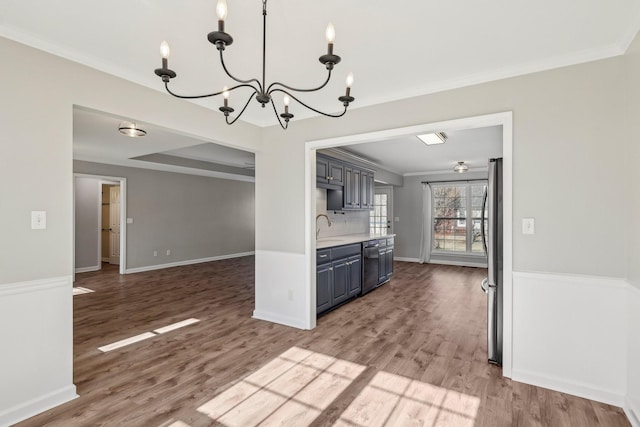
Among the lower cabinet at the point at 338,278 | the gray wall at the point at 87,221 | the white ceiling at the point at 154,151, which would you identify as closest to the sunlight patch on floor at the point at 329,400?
the lower cabinet at the point at 338,278

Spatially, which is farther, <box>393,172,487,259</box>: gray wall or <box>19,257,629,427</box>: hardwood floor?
<box>393,172,487,259</box>: gray wall

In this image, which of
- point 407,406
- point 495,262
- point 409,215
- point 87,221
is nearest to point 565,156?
point 495,262

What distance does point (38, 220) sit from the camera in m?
2.13

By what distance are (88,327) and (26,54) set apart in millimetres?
2984

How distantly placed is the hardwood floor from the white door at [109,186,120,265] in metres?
4.23

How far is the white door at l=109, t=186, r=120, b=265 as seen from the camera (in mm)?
8523

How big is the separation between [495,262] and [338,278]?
2022 millimetres

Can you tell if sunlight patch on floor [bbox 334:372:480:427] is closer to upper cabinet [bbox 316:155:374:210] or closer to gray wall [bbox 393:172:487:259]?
upper cabinet [bbox 316:155:374:210]

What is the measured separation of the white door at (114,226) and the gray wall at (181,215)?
1.74 metres

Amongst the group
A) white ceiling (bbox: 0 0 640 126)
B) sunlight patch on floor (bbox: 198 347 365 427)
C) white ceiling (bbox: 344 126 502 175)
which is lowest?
sunlight patch on floor (bbox: 198 347 365 427)

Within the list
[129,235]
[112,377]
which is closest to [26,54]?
[112,377]

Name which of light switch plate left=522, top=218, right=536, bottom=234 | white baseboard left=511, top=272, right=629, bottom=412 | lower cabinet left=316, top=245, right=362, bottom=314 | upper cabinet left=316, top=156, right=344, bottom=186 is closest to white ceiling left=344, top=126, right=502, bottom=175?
upper cabinet left=316, top=156, right=344, bottom=186

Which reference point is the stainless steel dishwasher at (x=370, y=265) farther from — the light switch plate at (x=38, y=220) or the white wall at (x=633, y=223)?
the light switch plate at (x=38, y=220)

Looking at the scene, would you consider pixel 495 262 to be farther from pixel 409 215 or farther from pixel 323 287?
pixel 409 215
